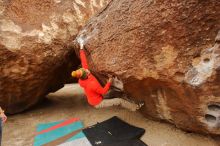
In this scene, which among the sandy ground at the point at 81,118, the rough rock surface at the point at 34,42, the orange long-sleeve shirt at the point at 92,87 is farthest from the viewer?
the rough rock surface at the point at 34,42

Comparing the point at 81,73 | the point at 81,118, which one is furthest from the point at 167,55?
the point at 81,118

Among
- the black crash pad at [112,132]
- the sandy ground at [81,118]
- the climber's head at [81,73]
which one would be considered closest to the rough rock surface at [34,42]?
the sandy ground at [81,118]

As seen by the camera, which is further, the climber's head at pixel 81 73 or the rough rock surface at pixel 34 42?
the rough rock surface at pixel 34 42

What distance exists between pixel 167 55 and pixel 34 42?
7.88 feet

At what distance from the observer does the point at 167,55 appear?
3.28 meters

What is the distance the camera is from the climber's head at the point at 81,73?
406 centimetres

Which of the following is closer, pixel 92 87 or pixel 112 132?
pixel 112 132

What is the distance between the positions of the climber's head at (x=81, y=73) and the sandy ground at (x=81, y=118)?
Result: 867 mm

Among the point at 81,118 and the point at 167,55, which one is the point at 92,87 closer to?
the point at 81,118

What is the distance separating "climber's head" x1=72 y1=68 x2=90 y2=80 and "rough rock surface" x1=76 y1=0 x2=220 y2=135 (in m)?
0.19

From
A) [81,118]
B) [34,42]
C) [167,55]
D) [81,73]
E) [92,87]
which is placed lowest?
[81,118]

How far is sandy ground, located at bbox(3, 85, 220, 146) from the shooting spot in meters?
3.68

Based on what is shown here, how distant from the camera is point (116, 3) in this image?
3.96 m

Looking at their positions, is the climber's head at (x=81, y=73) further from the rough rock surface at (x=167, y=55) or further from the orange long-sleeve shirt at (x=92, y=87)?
the rough rock surface at (x=167, y=55)
